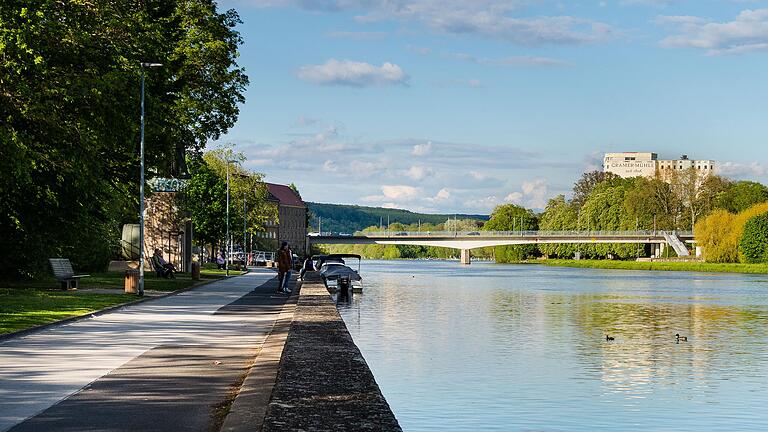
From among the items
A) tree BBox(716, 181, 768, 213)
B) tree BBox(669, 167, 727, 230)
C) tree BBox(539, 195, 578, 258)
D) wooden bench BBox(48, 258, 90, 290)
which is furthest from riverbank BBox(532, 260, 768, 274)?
wooden bench BBox(48, 258, 90, 290)

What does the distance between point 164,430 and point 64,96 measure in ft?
81.9

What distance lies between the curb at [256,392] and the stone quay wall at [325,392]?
21 centimetres

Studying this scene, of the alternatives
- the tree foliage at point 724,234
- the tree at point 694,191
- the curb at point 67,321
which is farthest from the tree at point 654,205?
the curb at point 67,321

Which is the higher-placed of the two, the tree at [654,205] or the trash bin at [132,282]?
the tree at [654,205]

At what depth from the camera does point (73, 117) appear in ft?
118

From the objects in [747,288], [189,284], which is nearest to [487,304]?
[189,284]

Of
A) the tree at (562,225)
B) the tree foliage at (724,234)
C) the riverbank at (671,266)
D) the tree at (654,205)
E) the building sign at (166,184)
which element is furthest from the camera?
the tree at (562,225)

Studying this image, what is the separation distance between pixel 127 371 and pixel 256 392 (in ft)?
13.3

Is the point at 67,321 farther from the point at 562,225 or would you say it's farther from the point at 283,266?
the point at 562,225

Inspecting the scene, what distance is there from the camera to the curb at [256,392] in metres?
10.5

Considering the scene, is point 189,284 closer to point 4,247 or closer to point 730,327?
point 4,247

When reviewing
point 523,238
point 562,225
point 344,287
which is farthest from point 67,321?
point 562,225

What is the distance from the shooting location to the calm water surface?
59.6ft

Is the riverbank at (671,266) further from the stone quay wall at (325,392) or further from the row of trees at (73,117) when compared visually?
the stone quay wall at (325,392)
